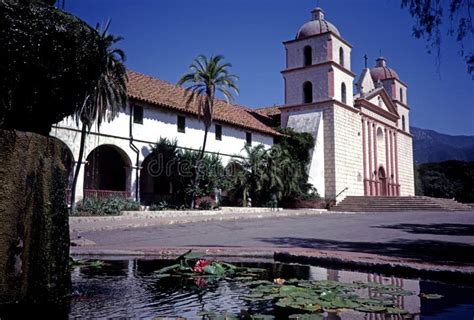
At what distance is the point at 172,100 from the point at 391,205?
16.7 m

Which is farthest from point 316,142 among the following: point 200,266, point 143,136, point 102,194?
point 200,266

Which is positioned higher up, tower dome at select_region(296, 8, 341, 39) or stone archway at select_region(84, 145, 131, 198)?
tower dome at select_region(296, 8, 341, 39)

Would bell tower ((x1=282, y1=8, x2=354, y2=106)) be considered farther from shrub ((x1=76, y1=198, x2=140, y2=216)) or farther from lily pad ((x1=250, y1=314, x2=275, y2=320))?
lily pad ((x1=250, y1=314, x2=275, y2=320))

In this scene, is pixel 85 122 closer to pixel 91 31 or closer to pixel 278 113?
pixel 91 31

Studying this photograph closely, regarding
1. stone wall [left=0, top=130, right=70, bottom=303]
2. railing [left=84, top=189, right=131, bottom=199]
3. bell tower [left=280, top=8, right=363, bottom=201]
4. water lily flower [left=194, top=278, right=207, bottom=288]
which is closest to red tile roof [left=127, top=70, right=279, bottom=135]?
bell tower [left=280, top=8, right=363, bottom=201]

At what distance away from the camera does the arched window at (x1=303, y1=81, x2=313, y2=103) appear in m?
33.8

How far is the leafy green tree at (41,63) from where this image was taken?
2.99 meters

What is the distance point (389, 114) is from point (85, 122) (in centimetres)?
3104

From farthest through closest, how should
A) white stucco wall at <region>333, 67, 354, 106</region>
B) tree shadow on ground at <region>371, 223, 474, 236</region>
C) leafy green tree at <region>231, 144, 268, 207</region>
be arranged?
white stucco wall at <region>333, 67, 354, 106</region>, leafy green tree at <region>231, 144, 268, 207</region>, tree shadow on ground at <region>371, 223, 474, 236</region>

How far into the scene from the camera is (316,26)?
110 ft

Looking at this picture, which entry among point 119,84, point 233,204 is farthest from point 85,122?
point 233,204

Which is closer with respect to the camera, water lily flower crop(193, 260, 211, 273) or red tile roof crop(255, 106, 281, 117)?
water lily flower crop(193, 260, 211, 273)

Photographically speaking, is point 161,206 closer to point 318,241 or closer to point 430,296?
point 318,241

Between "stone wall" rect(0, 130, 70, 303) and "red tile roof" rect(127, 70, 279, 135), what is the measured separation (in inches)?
740
